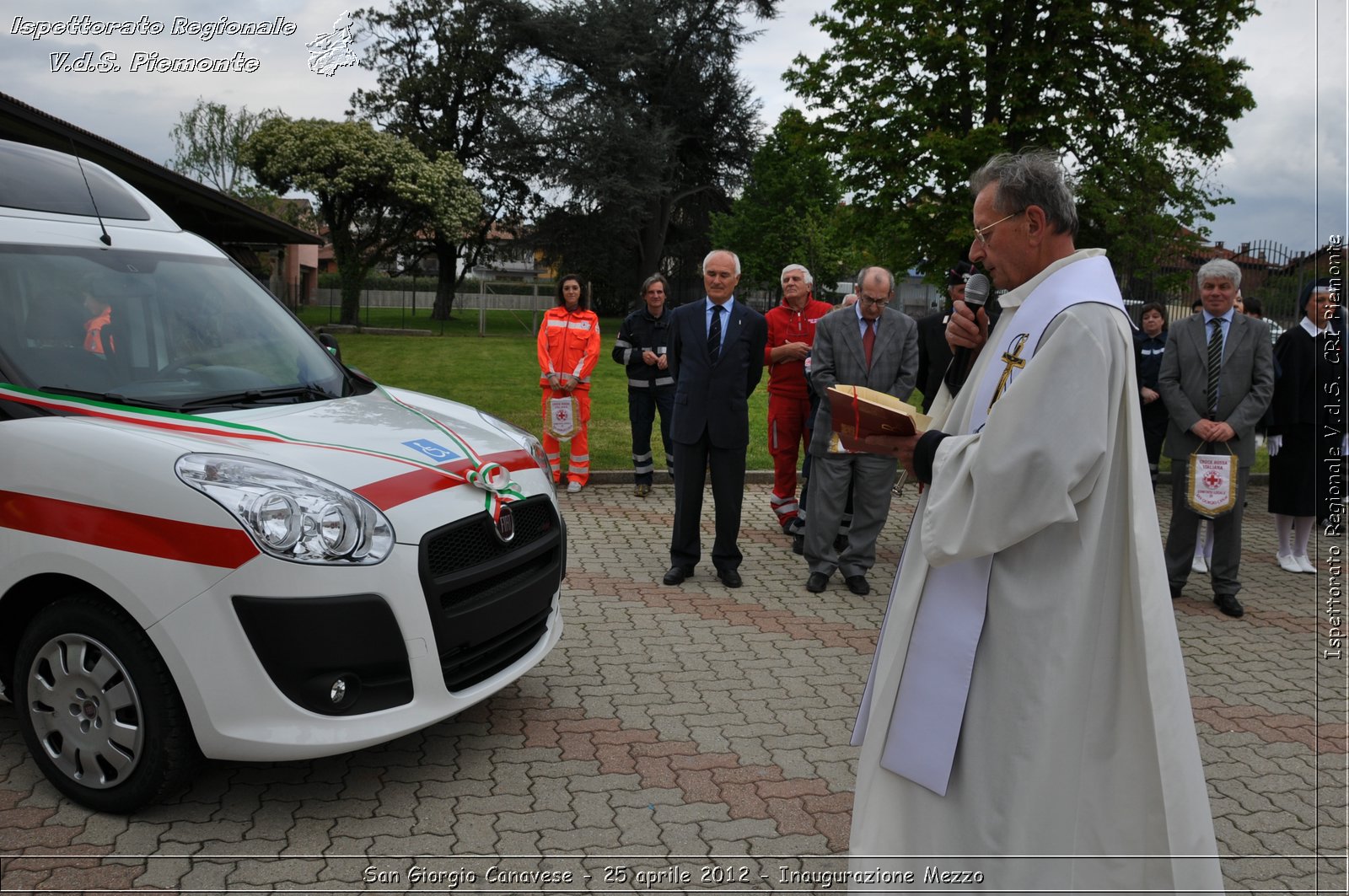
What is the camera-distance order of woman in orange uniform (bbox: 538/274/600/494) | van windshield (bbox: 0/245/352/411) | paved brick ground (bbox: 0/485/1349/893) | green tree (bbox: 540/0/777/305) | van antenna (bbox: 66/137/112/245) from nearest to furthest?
paved brick ground (bbox: 0/485/1349/893) < van windshield (bbox: 0/245/352/411) < van antenna (bbox: 66/137/112/245) < woman in orange uniform (bbox: 538/274/600/494) < green tree (bbox: 540/0/777/305)

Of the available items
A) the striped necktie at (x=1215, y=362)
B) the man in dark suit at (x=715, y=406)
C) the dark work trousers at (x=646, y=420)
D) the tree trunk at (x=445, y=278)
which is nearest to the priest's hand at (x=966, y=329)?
the man in dark suit at (x=715, y=406)

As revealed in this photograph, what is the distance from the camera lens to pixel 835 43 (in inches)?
984

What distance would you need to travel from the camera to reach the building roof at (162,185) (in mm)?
10867

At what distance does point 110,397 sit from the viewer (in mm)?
3822

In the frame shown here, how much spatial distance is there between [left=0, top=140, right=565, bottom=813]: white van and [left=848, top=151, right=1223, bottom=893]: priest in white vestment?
5.96ft

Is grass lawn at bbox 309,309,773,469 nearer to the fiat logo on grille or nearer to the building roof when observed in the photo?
the building roof

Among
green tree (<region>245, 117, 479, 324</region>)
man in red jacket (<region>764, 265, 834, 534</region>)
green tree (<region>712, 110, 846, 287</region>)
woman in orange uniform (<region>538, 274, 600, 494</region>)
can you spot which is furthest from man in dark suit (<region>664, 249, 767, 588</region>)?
green tree (<region>712, 110, 846, 287</region>)

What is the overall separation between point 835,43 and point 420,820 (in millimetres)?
24653

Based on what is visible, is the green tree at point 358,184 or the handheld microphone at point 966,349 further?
the green tree at point 358,184

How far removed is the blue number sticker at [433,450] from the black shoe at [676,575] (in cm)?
328

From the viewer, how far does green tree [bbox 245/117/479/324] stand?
4009cm

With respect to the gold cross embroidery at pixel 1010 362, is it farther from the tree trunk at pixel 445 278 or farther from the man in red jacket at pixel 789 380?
the tree trunk at pixel 445 278

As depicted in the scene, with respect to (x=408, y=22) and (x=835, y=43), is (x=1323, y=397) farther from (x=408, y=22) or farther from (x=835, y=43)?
(x=408, y=22)

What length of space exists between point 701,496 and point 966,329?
4.15 metres
